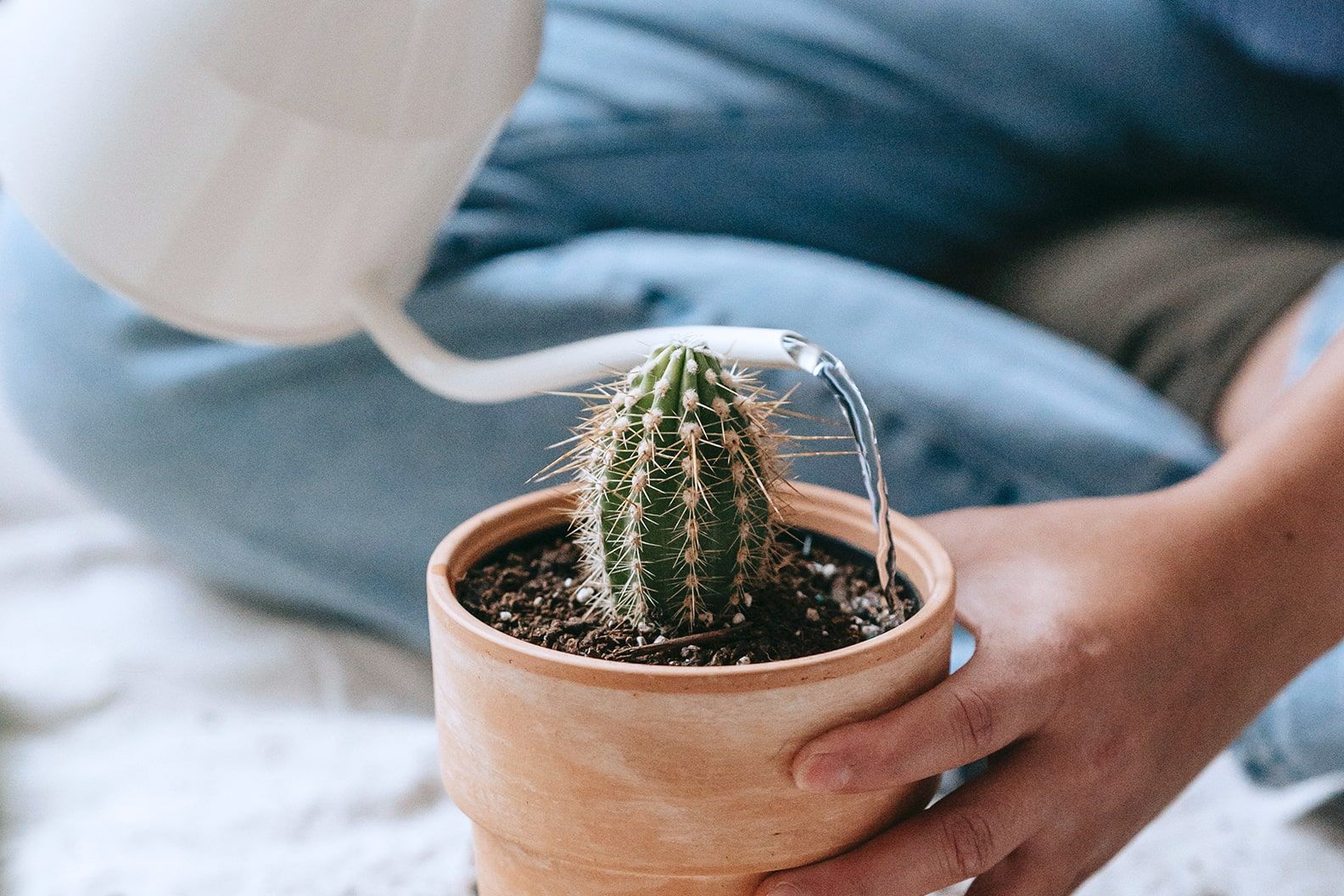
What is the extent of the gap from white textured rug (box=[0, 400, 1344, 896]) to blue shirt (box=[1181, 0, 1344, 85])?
1.77ft

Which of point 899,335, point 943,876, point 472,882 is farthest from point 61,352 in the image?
point 943,876

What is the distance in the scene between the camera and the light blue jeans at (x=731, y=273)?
0.86 m

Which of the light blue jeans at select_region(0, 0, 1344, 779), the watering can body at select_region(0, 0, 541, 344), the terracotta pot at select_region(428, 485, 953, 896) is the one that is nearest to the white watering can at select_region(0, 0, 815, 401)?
the watering can body at select_region(0, 0, 541, 344)

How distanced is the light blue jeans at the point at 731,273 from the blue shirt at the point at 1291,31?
0.25ft

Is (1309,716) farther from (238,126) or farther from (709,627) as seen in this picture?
(238,126)

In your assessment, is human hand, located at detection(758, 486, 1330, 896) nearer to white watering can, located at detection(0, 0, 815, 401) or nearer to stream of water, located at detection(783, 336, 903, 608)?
stream of water, located at detection(783, 336, 903, 608)

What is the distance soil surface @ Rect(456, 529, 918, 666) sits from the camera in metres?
0.48

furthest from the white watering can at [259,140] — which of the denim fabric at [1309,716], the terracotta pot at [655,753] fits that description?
the denim fabric at [1309,716]

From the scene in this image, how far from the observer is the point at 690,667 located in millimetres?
423

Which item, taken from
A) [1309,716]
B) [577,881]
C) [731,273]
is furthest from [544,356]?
[1309,716]

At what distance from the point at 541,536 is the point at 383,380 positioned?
38 cm

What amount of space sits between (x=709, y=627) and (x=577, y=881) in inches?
4.6

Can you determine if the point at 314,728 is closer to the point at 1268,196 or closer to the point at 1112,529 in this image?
the point at 1112,529

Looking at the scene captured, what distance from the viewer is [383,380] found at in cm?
91
